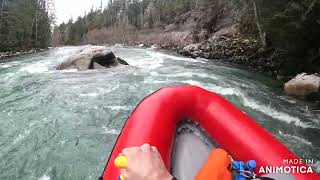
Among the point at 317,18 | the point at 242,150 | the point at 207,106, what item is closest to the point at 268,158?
the point at 242,150

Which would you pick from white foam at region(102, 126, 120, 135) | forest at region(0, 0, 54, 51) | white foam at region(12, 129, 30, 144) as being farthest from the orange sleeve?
forest at region(0, 0, 54, 51)

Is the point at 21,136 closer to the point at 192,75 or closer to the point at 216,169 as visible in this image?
the point at 216,169

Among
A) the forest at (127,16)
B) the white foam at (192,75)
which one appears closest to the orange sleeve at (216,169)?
the white foam at (192,75)

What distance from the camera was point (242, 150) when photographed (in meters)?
3.50

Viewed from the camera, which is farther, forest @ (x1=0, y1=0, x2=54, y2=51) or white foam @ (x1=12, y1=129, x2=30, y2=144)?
forest @ (x1=0, y1=0, x2=54, y2=51)

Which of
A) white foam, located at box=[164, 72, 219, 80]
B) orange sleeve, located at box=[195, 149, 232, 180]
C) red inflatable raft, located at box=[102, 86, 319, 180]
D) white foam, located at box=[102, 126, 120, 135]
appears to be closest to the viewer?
orange sleeve, located at box=[195, 149, 232, 180]

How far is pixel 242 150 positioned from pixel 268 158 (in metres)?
0.35

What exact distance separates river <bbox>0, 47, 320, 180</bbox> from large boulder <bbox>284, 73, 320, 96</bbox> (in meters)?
0.45

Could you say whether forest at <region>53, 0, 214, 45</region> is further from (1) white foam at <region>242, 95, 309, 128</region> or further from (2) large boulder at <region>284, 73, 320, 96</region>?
(1) white foam at <region>242, 95, 309, 128</region>

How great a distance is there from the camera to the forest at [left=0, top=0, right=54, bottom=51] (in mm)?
26125

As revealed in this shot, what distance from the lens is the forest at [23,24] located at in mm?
26125

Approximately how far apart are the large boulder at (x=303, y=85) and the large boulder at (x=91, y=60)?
667 cm
